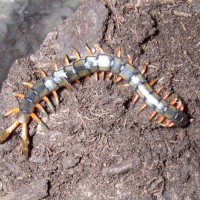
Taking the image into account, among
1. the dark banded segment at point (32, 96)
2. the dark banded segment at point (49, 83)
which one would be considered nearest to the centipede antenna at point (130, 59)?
the dark banded segment at point (49, 83)

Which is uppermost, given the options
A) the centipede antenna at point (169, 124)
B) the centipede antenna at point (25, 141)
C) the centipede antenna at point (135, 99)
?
the centipede antenna at point (25, 141)

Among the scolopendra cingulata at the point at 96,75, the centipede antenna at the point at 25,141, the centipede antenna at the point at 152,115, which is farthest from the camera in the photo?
Result: the centipede antenna at the point at 152,115

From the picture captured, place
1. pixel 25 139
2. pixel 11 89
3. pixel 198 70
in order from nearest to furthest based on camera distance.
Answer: pixel 25 139, pixel 11 89, pixel 198 70

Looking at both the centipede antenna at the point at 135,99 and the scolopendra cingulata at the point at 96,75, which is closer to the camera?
the scolopendra cingulata at the point at 96,75

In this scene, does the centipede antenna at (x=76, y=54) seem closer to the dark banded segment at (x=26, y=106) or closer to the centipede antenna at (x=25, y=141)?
the dark banded segment at (x=26, y=106)

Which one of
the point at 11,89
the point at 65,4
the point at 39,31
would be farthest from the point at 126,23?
the point at 11,89

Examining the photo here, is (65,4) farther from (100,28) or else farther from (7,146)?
(7,146)

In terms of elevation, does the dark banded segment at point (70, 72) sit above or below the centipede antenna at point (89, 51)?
below
